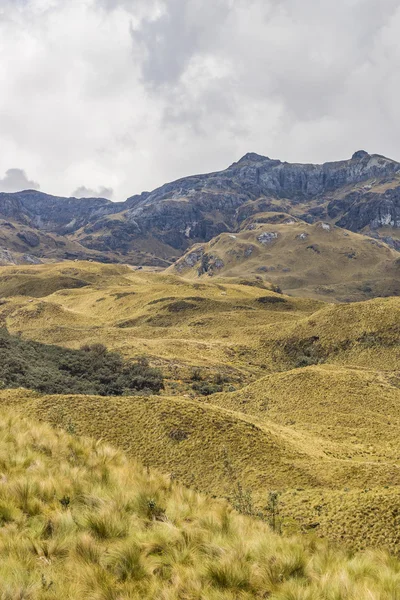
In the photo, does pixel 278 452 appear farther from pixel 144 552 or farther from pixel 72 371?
pixel 72 371

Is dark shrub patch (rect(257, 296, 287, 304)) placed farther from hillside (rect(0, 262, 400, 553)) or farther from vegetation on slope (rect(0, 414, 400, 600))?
vegetation on slope (rect(0, 414, 400, 600))

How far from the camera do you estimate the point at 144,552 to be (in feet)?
16.7

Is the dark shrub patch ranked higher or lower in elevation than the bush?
higher

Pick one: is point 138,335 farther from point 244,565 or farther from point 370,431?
point 244,565

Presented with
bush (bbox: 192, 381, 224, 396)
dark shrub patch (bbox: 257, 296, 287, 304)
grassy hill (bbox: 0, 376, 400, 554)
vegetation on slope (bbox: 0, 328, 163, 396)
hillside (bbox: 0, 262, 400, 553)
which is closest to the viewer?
grassy hill (bbox: 0, 376, 400, 554)

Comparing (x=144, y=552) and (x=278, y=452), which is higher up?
(x=144, y=552)

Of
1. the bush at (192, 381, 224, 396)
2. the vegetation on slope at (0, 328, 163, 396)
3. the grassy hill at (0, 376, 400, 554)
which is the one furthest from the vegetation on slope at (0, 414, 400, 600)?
the bush at (192, 381, 224, 396)

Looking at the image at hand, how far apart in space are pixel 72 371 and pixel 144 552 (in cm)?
3712

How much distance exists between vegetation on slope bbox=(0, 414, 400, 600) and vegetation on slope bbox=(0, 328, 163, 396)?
24.7 m

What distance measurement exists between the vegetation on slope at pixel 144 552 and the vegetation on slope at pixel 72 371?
80.9 ft

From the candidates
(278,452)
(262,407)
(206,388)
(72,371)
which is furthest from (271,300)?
(278,452)

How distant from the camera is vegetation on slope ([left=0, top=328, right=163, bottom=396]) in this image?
32.4 m

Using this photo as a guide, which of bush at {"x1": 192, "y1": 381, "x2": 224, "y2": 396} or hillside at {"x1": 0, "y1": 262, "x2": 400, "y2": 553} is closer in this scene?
hillside at {"x1": 0, "y1": 262, "x2": 400, "y2": 553}

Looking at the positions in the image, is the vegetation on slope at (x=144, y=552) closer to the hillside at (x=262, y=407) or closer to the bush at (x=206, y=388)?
the hillside at (x=262, y=407)
